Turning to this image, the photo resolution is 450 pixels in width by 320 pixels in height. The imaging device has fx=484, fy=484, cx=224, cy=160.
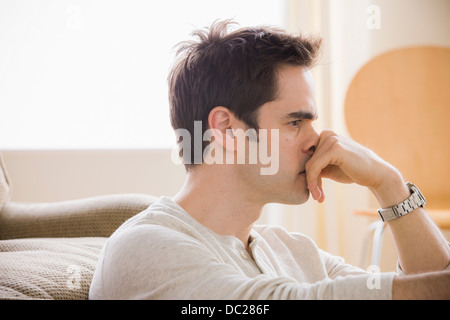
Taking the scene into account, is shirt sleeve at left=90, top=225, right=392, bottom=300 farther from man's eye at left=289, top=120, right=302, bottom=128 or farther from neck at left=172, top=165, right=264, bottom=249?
man's eye at left=289, top=120, right=302, bottom=128

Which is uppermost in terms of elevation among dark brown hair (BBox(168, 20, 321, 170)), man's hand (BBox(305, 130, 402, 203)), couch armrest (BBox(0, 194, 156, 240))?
dark brown hair (BBox(168, 20, 321, 170))

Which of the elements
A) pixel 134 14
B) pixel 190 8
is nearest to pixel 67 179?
pixel 134 14

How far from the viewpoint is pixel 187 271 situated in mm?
674

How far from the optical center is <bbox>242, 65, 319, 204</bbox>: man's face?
0.96 metres

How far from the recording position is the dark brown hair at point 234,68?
3.22ft

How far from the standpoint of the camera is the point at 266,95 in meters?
0.98

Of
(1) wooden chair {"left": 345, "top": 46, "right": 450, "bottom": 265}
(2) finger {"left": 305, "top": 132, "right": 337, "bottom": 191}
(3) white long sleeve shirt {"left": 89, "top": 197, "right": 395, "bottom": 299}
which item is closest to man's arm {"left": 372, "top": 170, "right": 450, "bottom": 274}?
(2) finger {"left": 305, "top": 132, "right": 337, "bottom": 191}

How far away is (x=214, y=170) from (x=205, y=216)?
10 cm

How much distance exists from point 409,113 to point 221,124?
1.31m

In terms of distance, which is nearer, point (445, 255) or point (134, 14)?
point (445, 255)

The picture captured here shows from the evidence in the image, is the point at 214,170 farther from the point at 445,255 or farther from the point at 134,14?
the point at 134,14

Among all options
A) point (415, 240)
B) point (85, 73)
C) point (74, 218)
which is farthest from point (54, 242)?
point (85, 73)

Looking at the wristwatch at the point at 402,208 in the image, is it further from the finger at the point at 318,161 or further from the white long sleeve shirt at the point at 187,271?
the white long sleeve shirt at the point at 187,271

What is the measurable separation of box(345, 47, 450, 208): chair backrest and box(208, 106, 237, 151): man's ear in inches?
45.2
